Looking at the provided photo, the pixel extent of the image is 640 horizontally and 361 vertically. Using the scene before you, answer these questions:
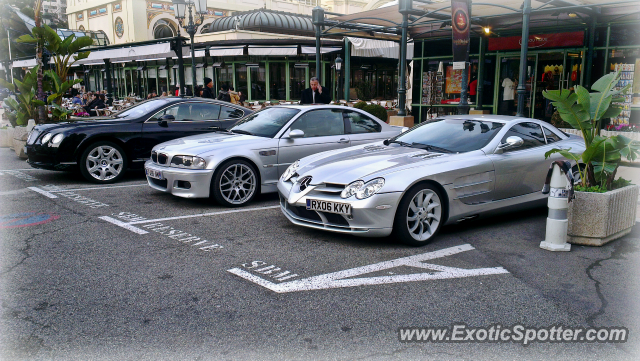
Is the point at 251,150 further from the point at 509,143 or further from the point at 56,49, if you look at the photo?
the point at 56,49

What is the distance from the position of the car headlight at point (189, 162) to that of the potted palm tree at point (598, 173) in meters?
4.35

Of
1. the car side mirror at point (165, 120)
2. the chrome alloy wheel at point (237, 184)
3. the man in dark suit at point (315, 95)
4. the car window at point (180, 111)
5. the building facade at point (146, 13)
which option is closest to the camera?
the chrome alloy wheel at point (237, 184)

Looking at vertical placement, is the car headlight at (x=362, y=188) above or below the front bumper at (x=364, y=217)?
above

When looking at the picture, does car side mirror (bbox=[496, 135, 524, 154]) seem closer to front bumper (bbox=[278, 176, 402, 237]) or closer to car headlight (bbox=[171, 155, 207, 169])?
front bumper (bbox=[278, 176, 402, 237])

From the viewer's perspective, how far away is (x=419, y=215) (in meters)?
5.57

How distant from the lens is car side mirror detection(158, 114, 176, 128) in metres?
9.53

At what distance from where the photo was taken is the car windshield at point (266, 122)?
8039mm

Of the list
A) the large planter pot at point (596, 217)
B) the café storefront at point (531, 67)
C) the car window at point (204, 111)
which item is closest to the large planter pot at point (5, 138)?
the car window at point (204, 111)

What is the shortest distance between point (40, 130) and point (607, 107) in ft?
29.0

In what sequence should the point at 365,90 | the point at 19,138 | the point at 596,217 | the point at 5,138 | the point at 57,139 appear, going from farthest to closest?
the point at 365,90 → the point at 5,138 → the point at 19,138 → the point at 57,139 → the point at 596,217

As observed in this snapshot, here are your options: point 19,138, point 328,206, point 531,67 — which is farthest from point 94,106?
point 328,206

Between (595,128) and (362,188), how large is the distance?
8.97 feet

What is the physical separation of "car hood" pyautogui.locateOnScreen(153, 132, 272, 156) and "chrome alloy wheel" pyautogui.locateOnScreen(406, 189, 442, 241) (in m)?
2.97

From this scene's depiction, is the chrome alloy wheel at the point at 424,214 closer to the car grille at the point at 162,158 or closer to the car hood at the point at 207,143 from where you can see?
the car hood at the point at 207,143
